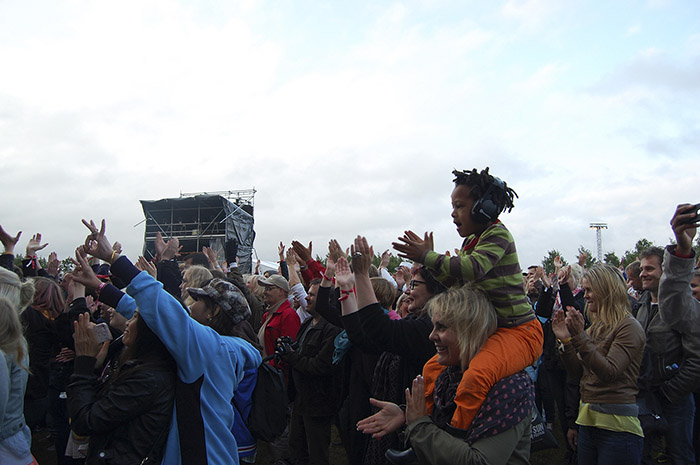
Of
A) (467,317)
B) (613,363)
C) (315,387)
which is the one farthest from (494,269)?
(315,387)

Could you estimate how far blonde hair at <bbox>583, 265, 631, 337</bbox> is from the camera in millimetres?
3559

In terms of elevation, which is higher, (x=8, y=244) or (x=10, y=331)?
(x=8, y=244)

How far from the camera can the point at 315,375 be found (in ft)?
15.1

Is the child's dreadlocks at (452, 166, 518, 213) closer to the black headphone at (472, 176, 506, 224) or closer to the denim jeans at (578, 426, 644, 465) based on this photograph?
the black headphone at (472, 176, 506, 224)

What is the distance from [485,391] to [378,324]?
2.51 feet

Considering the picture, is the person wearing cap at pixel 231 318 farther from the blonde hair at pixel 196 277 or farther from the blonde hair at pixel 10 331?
the blonde hair at pixel 10 331

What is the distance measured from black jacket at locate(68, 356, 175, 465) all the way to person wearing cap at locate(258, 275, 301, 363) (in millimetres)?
2767

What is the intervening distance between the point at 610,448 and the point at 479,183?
2.11 metres

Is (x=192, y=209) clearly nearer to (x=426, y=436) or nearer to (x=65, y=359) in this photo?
(x=65, y=359)

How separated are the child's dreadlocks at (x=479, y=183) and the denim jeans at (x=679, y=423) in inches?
106

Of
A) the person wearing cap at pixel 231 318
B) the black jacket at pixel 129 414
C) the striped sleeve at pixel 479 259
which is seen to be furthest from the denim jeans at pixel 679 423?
the black jacket at pixel 129 414

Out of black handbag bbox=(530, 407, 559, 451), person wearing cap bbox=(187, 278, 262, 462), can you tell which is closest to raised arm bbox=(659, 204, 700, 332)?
black handbag bbox=(530, 407, 559, 451)

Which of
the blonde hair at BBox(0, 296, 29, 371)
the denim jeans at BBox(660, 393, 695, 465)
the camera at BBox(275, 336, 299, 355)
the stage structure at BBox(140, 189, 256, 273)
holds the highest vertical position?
the stage structure at BBox(140, 189, 256, 273)

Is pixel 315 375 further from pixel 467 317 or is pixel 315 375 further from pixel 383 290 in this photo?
pixel 467 317
